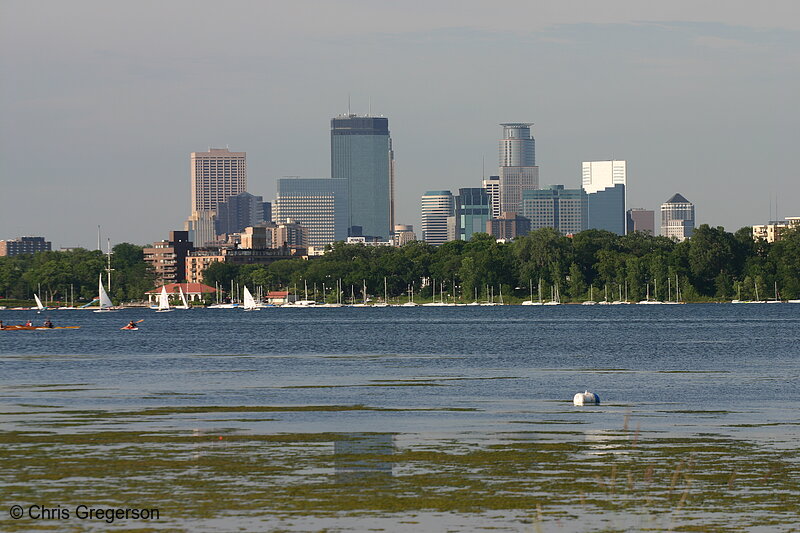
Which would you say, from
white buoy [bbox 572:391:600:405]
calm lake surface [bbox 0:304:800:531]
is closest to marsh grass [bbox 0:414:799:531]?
calm lake surface [bbox 0:304:800:531]

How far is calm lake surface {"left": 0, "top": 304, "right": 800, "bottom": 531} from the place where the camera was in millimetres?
28828

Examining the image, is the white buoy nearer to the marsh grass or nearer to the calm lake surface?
the calm lake surface

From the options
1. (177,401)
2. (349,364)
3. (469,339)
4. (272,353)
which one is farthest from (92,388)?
(469,339)

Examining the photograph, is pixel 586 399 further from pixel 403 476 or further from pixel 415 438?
pixel 403 476

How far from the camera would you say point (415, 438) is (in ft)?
137

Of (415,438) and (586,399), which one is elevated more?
(586,399)

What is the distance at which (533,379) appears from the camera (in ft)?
234

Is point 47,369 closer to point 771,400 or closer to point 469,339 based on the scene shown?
point 771,400

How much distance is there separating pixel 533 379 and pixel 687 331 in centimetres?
8865

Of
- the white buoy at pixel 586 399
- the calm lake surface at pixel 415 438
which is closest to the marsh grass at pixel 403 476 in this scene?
the calm lake surface at pixel 415 438

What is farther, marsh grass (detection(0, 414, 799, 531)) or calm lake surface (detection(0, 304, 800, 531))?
marsh grass (detection(0, 414, 799, 531))

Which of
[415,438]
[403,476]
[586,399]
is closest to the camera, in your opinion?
[403,476]

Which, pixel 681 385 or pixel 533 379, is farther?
pixel 533 379

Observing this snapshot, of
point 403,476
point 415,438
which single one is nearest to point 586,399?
point 415,438
